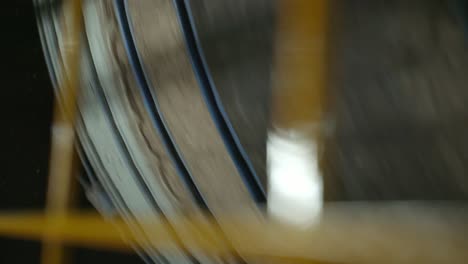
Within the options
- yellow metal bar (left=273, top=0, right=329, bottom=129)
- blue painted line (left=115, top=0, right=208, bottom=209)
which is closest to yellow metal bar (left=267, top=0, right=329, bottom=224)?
yellow metal bar (left=273, top=0, right=329, bottom=129)

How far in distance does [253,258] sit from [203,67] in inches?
6.6

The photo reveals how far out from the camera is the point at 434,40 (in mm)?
306

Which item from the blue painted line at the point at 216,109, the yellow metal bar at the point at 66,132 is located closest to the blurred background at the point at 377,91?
the blue painted line at the point at 216,109

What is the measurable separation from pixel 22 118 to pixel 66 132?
153 mm

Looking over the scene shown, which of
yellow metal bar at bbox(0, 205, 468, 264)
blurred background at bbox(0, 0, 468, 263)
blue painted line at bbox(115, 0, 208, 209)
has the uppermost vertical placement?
blue painted line at bbox(115, 0, 208, 209)

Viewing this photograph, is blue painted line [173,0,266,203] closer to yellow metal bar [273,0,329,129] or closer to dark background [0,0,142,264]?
yellow metal bar [273,0,329,129]

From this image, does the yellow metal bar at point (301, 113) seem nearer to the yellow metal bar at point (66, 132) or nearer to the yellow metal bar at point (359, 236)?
the yellow metal bar at point (359, 236)

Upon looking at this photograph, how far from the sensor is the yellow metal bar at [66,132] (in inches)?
26.2

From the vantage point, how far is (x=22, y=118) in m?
0.81

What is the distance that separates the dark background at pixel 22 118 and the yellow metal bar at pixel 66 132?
21mm

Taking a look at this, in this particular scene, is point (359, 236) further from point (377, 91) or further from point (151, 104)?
point (151, 104)

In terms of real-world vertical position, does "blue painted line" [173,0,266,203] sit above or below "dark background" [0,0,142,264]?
below

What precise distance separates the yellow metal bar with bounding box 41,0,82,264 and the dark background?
21 mm

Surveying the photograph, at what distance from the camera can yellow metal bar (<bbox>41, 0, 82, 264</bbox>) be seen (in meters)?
0.67
